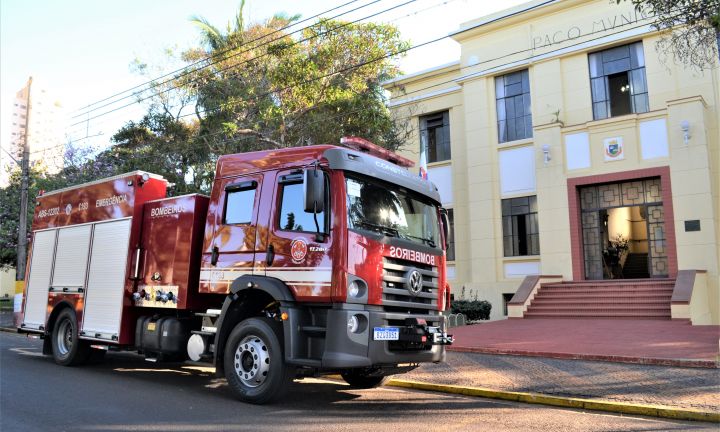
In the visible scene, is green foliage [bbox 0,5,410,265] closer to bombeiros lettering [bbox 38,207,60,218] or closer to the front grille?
bombeiros lettering [bbox 38,207,60,218]

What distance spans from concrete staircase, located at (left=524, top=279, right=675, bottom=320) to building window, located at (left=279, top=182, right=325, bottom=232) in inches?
457

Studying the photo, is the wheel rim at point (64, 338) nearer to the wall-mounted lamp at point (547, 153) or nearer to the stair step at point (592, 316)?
the stair step at point (592, 316)

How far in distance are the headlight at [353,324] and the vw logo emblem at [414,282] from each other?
0.91 meters

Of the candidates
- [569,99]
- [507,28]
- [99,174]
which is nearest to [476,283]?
[569,99]

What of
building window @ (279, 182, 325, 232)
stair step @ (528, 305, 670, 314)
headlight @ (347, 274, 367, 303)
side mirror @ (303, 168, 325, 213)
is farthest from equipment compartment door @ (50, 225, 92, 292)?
stair step @ (528, 305, 670, 314)

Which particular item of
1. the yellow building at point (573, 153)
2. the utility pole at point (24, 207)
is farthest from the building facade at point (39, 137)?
the yellow building at point (573, 153)

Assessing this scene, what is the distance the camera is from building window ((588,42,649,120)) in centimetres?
1762

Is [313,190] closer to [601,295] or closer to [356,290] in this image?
[356,290]

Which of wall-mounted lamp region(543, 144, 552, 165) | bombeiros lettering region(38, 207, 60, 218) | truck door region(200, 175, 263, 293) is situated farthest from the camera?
wall-mounted lamp region(543, 144, 552, 165)

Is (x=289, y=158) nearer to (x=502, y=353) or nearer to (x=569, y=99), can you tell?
(x=502, y=353)

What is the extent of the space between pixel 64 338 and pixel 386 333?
22.9ft

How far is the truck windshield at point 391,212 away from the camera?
21.9ft

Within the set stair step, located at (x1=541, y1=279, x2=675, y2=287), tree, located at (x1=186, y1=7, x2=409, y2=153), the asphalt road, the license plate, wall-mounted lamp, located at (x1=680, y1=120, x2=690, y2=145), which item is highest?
tree, located at (x1=186, y1=7, x2=409, y2=153)

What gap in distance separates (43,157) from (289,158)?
27355 mm
